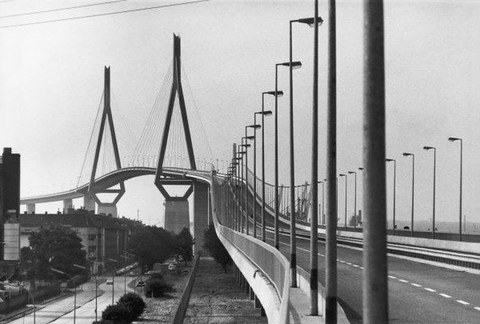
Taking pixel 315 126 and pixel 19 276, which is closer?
pixel 315 126

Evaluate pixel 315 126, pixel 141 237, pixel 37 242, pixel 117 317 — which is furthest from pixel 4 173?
pixel 315 126

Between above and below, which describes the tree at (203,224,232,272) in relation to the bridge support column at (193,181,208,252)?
below

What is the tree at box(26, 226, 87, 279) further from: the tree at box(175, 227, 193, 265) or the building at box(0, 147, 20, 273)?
the tree at box(175, 227, 193, 265)

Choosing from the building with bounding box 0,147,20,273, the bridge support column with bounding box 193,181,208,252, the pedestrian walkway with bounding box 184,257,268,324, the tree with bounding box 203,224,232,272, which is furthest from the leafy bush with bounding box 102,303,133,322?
the bridge support column with bounding box 193,181,208,252

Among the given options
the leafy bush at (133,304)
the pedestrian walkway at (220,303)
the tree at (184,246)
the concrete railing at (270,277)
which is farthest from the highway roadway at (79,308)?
the concrete railing at (270,277)

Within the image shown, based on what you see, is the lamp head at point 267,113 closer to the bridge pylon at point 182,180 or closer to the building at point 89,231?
the bridge pylon at point 182,180

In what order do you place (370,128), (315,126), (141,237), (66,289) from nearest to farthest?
(370,128) < (315,126) < (66,289) < (141,237)

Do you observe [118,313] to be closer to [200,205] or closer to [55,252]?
[55,252]

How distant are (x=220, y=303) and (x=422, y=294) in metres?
61.3

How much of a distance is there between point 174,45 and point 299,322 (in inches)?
5931

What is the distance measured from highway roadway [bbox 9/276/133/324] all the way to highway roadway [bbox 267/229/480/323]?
192 feet

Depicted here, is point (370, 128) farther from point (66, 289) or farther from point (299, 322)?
point (66, 289)

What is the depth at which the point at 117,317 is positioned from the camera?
8412 cm

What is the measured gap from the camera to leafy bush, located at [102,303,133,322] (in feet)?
276
